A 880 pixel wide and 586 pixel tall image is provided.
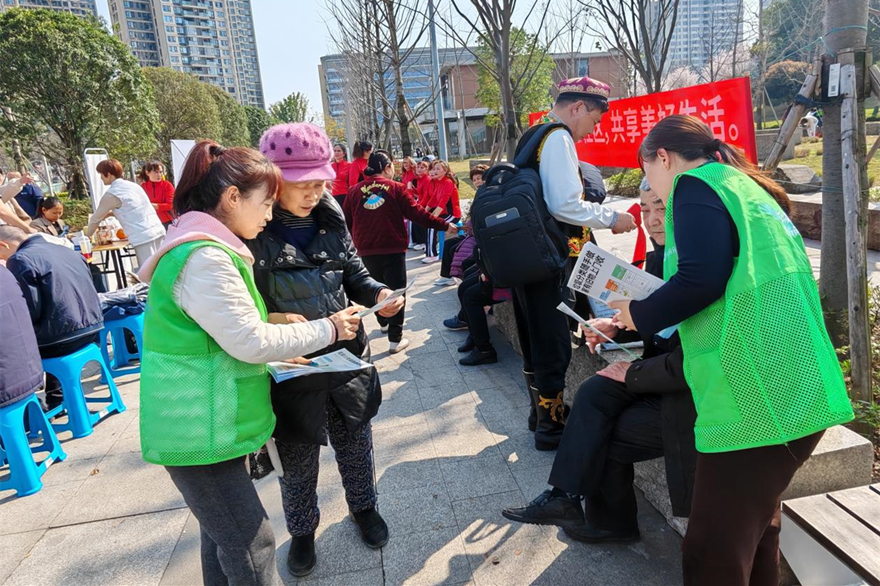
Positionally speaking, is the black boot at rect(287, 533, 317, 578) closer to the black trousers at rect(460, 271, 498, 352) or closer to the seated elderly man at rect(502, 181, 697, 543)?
the seated elderly man at rect(502, 181, 697, 543)

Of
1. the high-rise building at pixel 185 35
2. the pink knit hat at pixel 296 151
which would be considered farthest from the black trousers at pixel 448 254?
the high-rise building at pixel 185 35

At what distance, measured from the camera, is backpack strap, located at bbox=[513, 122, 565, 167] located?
9.16 ft

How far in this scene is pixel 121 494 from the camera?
3.04 metres

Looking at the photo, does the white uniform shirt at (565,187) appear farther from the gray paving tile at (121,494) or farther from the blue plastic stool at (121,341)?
the blue plastic stool at (121,341)

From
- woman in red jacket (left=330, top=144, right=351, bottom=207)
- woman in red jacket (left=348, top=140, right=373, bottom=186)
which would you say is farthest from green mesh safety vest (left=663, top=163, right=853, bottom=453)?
woman in red jacket (left=330, top=144, right=351, bottom=207)

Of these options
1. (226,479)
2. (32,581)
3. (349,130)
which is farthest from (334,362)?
(349,130)

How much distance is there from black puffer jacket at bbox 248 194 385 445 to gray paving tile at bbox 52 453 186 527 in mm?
1340

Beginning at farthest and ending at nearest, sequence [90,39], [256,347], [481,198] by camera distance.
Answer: [90,39] < [481,198] < [256,347]

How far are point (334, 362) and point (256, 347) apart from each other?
37 centimetres

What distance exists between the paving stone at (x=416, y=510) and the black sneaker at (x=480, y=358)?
5.60ft

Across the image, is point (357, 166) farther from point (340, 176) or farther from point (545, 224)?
point (545, 224)

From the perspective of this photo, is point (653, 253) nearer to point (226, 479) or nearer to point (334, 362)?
point (334, 362)

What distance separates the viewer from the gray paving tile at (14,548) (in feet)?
8.24

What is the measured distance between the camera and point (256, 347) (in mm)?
1574
